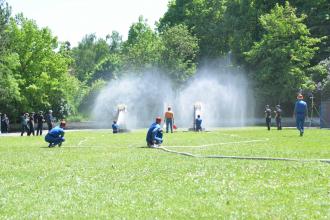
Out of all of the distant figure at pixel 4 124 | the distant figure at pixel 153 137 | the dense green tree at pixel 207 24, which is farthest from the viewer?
the dense green tree at pixel 207 24

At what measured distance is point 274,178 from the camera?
13492mm

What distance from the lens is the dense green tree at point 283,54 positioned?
5878 centimetres

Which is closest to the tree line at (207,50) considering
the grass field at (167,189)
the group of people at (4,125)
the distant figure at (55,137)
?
the group of people at (4,125)

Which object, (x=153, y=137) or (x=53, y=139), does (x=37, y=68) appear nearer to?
(x=53, y=139)

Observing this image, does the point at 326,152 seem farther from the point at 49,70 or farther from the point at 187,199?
the point at 49,70

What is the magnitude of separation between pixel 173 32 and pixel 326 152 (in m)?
52.1

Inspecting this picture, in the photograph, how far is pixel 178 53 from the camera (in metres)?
71.9

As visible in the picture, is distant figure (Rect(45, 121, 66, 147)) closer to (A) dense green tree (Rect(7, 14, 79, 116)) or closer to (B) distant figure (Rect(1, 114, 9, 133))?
(B) distant figure (Rect(1, 114, 9, 133))

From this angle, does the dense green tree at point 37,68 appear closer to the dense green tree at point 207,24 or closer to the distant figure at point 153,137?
the dense green tree at point 207,24

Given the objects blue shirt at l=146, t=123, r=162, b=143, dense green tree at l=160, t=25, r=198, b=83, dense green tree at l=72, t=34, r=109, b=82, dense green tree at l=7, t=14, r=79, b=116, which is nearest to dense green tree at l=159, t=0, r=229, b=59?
dense green tree at l=160, t=25, r=198, b=83

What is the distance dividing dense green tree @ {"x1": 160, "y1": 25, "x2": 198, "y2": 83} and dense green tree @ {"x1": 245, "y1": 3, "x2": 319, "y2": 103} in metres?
11.0

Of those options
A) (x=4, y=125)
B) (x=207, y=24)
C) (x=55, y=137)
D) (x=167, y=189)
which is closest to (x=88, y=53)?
(x=207, y=24)

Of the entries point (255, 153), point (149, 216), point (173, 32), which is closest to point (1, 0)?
point (173, 32)

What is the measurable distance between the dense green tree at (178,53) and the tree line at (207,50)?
0.08m
